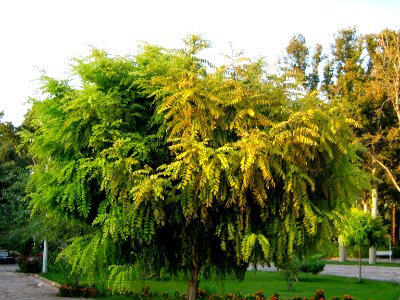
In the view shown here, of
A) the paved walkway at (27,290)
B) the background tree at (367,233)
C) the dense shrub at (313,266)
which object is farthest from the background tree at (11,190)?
the background tree at (367,233)

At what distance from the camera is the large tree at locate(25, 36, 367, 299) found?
23.4 feet

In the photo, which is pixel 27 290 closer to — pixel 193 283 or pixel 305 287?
pixel 305 287

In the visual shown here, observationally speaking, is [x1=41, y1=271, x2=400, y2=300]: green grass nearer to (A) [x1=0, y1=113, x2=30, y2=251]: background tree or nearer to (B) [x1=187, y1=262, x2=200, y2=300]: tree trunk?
(A) [x1=0, y1=113, x2=30, y2=251]: background tree

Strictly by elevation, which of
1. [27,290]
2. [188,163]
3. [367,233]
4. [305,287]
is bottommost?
[27,290]

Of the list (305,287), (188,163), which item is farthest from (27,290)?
(188,163)

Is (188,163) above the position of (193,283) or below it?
above

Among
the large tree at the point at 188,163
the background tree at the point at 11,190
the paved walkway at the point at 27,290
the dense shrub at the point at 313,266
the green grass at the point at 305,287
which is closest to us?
the large tree at the point at 188,163

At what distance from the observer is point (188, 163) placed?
7105 mm

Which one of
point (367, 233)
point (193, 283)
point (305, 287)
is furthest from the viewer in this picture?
point (367, 233)

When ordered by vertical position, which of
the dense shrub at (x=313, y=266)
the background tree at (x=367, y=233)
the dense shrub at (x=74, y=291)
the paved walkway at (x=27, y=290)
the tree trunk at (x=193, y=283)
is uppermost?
the background tree at (x=367, y=233)

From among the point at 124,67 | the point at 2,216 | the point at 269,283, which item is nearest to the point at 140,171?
the point at 124,67

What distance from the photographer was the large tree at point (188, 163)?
7.13 m

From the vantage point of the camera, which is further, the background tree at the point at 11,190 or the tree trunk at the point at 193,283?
the background tree at the point at 11,190

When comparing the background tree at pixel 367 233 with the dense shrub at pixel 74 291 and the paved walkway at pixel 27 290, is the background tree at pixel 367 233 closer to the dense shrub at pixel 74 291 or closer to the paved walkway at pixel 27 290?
the dense shrub at pixel 74 291
